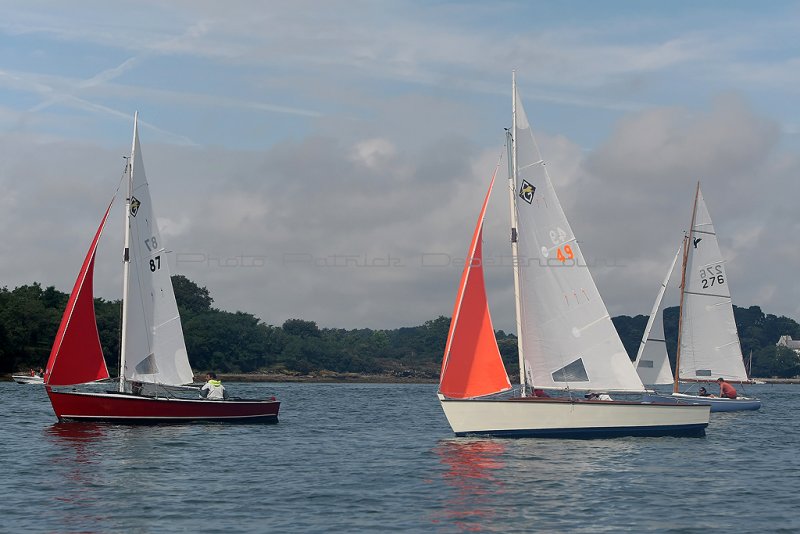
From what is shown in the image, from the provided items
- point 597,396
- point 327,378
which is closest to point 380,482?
point 597,396

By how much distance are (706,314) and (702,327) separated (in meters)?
0.84

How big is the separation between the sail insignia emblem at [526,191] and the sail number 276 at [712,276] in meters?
29.6

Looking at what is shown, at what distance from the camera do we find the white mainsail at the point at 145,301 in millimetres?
42375

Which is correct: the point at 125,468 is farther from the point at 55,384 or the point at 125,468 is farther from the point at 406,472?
the point at 55,384

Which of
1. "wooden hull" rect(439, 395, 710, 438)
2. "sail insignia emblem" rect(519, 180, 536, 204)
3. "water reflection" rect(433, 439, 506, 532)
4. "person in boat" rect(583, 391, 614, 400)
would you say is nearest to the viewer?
"water reflection" rect(433, 439, 506, 532)

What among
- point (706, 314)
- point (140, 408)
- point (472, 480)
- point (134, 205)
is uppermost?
point (134, 205)

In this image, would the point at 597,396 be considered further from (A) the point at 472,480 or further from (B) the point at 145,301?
(B) the point at 145,301

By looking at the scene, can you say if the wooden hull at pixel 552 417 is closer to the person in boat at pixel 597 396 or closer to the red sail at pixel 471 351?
the red sail at pixel 471 351

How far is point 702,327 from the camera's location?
62156mm

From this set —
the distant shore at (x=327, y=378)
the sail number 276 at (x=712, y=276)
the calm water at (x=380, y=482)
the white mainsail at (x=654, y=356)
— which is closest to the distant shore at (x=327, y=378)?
the distant shore at (x=327, y=378)

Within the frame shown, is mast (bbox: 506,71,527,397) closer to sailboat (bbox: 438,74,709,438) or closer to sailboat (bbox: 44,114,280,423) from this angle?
sailboat (bbox: 438,74,709,438)

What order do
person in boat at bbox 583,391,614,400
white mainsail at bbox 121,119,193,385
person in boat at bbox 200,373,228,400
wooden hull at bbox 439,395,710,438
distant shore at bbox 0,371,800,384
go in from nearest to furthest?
wooden hull at bbox 439,395,710,438 < person in boat at bbox 583,391,614,400 < white mainsail at bbox 121,119,193,385 < person in boat at bbox 200,373,228,400 < distant shore at bbox 0,371,800,384

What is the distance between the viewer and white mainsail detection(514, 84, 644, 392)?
1377 inches

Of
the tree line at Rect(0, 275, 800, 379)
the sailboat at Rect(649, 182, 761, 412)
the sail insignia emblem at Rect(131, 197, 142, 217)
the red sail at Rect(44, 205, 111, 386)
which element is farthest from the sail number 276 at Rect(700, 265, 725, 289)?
the tree line at Rect(0, 275, 800, 379)
